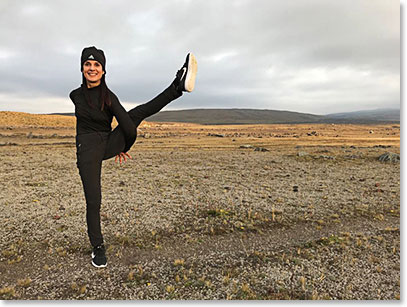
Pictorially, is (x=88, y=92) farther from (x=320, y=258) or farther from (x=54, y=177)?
(x=54, y=177)

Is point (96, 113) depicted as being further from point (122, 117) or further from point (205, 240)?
point (205, 240)

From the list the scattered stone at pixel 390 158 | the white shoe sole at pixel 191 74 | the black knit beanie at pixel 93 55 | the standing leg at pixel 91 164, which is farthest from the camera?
the scattered stone at pixel 390 158

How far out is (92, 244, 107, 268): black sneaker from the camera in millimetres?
4879

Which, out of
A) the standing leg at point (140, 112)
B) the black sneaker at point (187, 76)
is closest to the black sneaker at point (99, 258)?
the standing leg at point (140, 112)

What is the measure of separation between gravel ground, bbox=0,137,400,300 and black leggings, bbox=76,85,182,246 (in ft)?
4.63

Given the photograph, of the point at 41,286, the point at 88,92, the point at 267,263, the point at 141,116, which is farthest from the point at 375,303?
the point at 88,92

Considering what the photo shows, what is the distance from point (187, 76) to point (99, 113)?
1.58m

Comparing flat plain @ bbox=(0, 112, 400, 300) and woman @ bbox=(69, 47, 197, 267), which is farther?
flat plain @ bbox=(0, 112, 400, 300)

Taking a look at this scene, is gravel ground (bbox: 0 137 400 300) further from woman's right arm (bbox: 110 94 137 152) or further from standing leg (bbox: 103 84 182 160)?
woman's right arm (bbox: 110 94 137 152)

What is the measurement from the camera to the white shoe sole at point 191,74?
4062 mm

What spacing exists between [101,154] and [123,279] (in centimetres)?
218

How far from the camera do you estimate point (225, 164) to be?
706 inches

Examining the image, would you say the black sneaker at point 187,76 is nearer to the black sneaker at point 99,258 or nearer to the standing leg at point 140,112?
the standing leg at point 140,112

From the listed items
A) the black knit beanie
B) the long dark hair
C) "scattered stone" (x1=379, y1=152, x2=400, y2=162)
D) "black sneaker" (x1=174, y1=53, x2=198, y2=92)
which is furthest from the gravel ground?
"scattered stone" (x1=379, y1=152, x2=400, y2=162)
